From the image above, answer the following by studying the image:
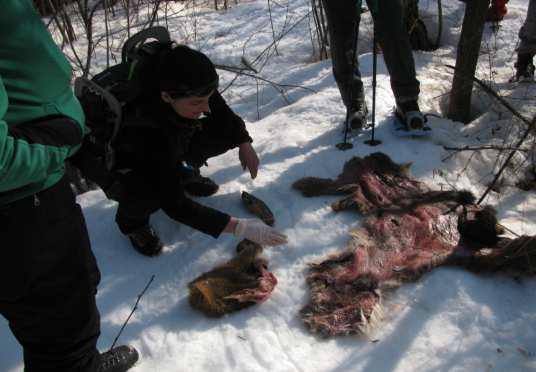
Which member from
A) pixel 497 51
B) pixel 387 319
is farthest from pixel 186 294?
pixel 497 51

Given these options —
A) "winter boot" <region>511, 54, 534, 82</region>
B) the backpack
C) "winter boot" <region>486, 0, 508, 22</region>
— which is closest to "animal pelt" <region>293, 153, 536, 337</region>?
the backpack

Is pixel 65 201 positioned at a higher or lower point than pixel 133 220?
higher

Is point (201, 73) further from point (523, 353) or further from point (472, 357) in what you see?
point (523, 353)

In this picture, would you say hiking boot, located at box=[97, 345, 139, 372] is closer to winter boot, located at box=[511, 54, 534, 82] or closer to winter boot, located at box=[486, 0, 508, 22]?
winter boot, located at box=[511, 54, 534, 82]

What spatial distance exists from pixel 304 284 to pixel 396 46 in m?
1.58

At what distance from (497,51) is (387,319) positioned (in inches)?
159

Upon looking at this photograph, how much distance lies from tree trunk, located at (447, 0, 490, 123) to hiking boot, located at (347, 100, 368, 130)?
0.65m

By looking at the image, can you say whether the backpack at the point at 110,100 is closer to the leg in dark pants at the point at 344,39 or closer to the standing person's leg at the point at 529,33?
the leg in dark pants at the point at 344,39

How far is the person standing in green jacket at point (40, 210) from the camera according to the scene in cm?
115

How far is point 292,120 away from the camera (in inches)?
140

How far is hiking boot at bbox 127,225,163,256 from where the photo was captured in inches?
94.4

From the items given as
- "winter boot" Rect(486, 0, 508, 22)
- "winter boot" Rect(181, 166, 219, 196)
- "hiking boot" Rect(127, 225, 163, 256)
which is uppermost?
"winter boot" Rect(486, 0, 508, 22)

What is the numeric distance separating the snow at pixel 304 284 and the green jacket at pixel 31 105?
1.02 meters

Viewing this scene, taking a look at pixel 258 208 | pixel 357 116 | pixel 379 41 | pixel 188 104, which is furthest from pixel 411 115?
pixel 188 104
